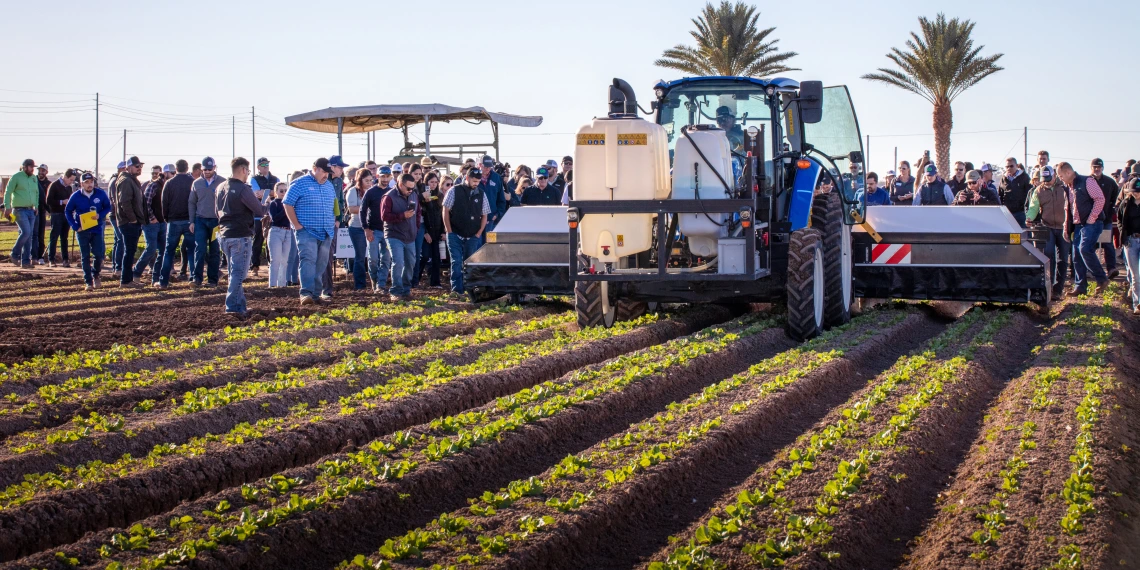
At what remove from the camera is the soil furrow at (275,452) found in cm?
562

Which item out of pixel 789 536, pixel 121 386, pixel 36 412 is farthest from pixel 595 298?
pixel 789 536

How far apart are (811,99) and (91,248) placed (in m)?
10.5

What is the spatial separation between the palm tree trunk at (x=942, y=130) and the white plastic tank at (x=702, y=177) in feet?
70.9

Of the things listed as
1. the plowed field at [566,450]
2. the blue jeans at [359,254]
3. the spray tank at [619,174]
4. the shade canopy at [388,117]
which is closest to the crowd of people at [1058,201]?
the spray tank at [619,174]

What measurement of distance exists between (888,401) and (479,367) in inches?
125

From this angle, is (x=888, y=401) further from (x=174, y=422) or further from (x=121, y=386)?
(x=121, y=386)

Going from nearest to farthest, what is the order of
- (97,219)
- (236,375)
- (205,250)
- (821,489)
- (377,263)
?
1. (821,489)
2. (236,375)
3. (377,263)
4. (97,219)
5. (205,250)

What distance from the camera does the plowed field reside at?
5117 mm

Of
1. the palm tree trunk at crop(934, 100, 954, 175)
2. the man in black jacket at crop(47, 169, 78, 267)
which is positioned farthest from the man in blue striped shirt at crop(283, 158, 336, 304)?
the palm tree trunk at crop(934, 100, 954, 175)

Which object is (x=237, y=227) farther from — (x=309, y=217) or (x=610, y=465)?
(x=610, y=465)

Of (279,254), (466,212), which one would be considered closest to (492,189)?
(466,212)

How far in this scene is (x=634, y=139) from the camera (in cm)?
1040

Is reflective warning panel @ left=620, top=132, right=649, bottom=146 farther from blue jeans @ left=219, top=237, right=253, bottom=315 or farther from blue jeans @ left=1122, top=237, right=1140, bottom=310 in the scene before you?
blue jeans @ left=1122, top=237, right=1140, bottom=310

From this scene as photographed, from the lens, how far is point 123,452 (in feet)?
21.7
